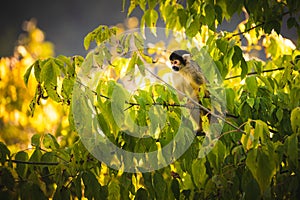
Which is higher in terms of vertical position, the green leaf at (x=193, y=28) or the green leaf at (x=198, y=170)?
the green leaf at (x=193, y=28)

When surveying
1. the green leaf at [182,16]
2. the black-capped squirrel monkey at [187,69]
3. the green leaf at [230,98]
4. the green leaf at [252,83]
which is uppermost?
the green leaf at [182,16]

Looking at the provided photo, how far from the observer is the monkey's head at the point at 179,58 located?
2891mm

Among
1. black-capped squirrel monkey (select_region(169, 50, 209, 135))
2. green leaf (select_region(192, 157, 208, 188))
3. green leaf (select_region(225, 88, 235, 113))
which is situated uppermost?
black-capped squirrel monkey (select_region(169, 50, 209, 135))

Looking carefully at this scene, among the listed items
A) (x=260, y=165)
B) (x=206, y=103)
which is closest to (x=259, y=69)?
(x=206, y=103)

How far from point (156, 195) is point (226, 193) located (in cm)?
33

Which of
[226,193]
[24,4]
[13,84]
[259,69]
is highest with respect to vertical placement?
[24,4]

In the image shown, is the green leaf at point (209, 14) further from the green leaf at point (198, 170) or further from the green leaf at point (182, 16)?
the green leaf at point (198, 170)

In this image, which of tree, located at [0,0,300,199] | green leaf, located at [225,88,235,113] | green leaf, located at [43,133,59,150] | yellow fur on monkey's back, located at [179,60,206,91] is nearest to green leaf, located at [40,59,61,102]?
tree, located at [0,0,300,199]

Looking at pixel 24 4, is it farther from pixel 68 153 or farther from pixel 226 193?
pixel 226 193

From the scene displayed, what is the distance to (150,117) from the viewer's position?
74.5 inches

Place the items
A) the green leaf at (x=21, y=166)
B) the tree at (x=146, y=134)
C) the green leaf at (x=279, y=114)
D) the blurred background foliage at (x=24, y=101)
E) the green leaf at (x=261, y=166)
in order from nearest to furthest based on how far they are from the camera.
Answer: the green leaf at (x=261, y=166), the tree at (x=146, y=134), the green leaf at (x=21, y=166), the green leaf at (x=279, y=114), the blurred background foliage at (x=24, y=101)

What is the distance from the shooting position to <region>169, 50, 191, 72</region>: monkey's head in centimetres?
289

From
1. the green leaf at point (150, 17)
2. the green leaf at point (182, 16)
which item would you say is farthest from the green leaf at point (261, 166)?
the green leaf at point (150, 17)

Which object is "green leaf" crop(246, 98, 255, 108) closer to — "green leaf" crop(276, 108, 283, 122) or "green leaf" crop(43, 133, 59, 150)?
"green leaf" crop(276, 108, 283, 122)
